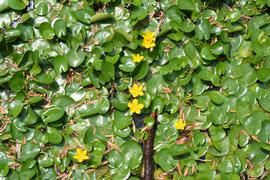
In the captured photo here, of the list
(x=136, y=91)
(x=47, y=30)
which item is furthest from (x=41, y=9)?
(x=136, y=91)

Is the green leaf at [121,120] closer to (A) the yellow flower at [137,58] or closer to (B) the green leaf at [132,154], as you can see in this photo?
(B) the green leaf at [132,154]

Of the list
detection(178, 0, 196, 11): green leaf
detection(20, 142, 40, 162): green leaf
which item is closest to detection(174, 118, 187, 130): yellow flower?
detection(178, 0, 196, 11): green leaf

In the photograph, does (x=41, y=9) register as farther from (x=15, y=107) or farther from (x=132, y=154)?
(x=132, y=154)

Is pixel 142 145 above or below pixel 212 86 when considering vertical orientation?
below

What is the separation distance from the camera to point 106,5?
224 cm

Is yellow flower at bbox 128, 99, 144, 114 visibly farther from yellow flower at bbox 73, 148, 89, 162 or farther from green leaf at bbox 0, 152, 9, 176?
green leaf at bbox 0, 152, 9, 176

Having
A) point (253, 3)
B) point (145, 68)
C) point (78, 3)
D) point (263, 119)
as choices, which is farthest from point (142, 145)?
point (253, 3)

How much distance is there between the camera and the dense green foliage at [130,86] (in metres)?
2.18

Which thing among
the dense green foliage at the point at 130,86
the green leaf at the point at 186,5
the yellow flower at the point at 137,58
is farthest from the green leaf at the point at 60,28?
the green leaf at the point at 186,5

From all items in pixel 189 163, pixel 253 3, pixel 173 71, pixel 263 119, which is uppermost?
pixel 253 3

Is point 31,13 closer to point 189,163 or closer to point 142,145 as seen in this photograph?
point 142,145

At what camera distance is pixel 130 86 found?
223cm

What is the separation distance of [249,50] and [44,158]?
114 cm

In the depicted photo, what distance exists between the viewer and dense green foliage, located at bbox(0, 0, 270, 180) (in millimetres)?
2180
